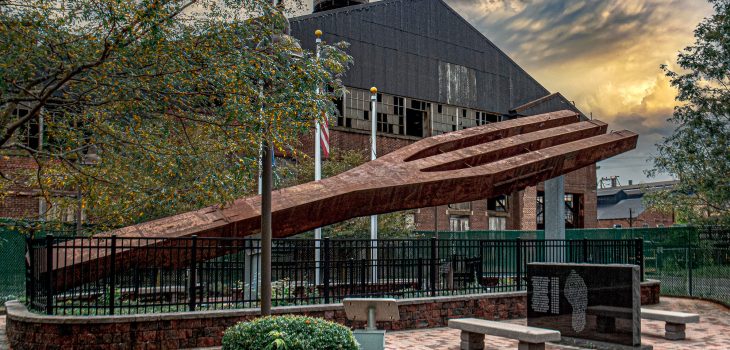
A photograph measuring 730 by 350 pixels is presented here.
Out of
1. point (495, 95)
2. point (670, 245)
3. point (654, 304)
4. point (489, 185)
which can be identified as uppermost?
point (495, 95)

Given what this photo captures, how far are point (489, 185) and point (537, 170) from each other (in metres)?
1.34

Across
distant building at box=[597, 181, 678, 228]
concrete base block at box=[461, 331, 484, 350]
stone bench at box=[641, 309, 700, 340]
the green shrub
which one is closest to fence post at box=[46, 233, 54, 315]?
the green shrub

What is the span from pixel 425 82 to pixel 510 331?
74.8ft

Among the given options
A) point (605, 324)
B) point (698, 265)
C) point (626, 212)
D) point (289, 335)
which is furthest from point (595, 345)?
point (626, 212)

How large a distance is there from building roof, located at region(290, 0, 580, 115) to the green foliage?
4998 millimetres

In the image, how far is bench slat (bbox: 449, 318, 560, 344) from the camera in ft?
32.8

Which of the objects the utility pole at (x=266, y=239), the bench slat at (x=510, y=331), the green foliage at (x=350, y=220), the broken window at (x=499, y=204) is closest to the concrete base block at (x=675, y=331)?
the bench slat at (x=510, y=331)

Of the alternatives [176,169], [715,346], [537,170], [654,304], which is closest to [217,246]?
[176,169]

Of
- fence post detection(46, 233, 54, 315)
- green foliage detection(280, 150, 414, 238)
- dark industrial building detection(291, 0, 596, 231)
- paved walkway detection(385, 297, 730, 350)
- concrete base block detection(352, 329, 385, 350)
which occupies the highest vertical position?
dark industrial building detection(291, 0, 596, 231)

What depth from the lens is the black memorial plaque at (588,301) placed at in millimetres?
10523

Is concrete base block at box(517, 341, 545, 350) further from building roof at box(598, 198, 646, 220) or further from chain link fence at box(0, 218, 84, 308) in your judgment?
building roof at box(598, 198, 646, 220)

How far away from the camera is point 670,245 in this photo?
21.1 meters

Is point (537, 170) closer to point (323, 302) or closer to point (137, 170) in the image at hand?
point (323, 302)

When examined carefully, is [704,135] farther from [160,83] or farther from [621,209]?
[621,209]
